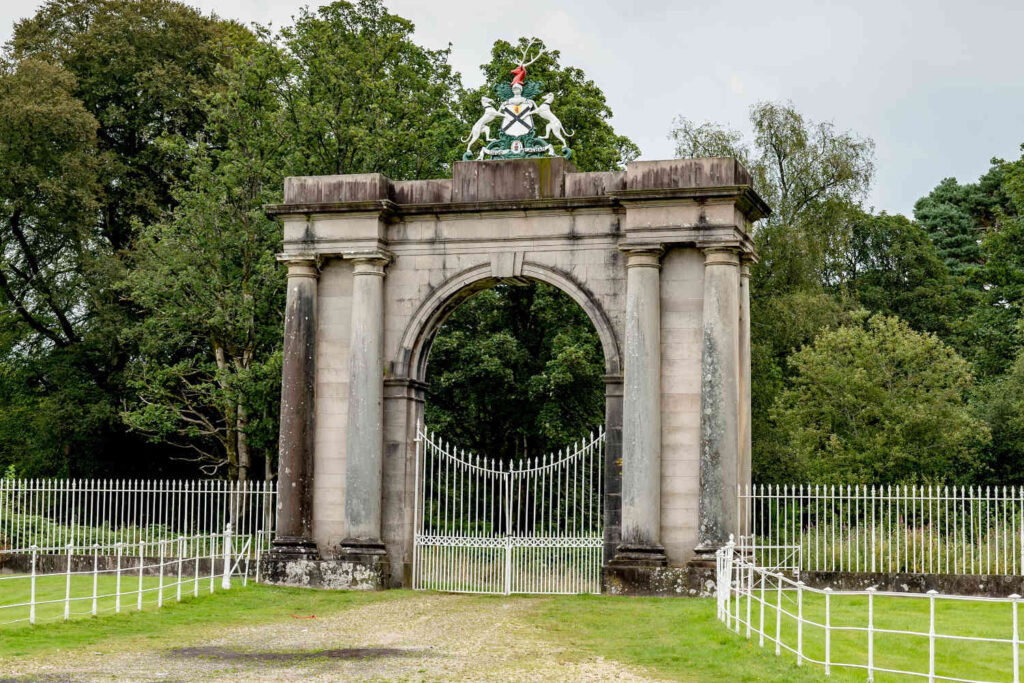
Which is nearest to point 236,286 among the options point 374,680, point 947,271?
point 374,680

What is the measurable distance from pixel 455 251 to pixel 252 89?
34.7 ft

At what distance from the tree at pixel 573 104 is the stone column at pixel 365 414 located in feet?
35.4

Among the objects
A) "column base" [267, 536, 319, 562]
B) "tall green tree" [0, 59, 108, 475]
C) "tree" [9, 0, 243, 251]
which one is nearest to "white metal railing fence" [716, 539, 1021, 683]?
"column base" [267, 536, 319, 562]

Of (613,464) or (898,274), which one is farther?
(898,274)

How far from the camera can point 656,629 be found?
13.3 m

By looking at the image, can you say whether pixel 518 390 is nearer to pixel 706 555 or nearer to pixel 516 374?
pixel 516 374

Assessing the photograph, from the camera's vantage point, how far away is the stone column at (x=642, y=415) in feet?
56.1

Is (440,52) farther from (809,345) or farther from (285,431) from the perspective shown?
(285,431)

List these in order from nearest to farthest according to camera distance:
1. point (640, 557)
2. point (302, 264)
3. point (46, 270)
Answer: point (640, 557), point (302, 264), point (46, 270)

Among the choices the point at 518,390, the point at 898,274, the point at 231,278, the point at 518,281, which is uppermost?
the point at 898,274

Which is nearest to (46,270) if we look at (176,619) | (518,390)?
(518,390)

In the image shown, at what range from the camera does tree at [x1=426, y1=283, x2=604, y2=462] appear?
27.8 m

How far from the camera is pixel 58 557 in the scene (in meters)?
20.7

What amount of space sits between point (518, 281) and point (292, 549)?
4.95 meters
